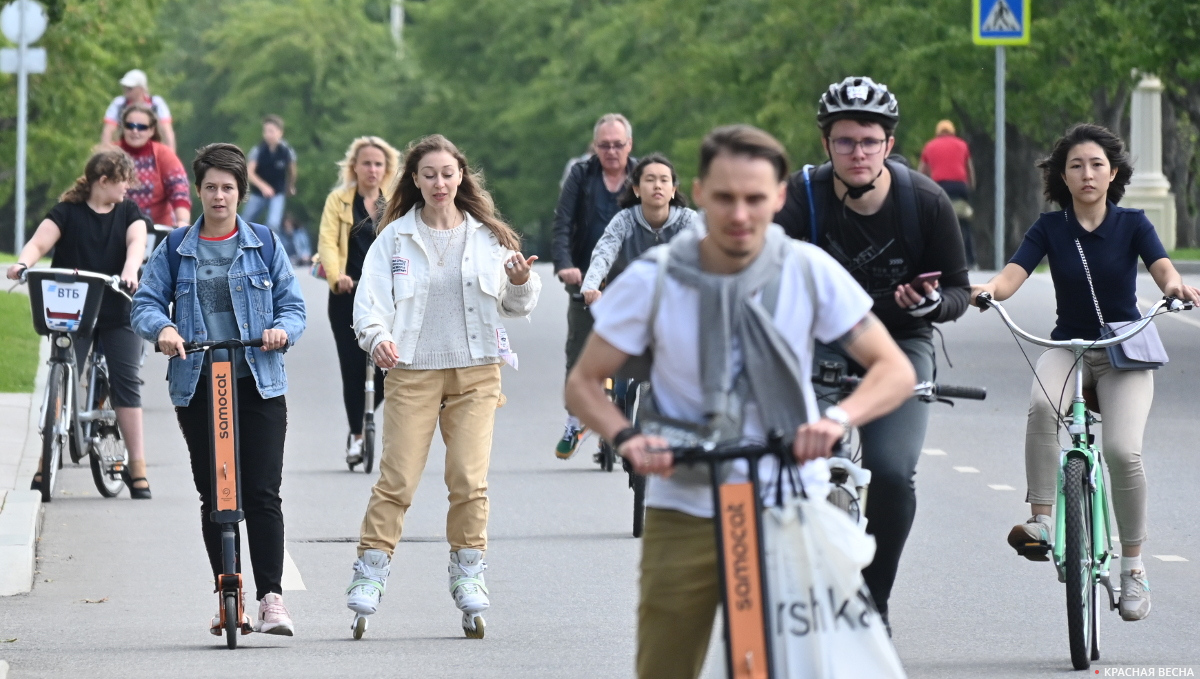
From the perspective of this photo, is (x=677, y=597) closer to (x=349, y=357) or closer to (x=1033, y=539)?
(x=1033, y=539)

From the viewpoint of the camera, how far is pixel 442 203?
27.3 ft

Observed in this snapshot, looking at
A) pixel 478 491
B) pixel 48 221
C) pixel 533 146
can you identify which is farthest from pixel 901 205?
pixel 533 146

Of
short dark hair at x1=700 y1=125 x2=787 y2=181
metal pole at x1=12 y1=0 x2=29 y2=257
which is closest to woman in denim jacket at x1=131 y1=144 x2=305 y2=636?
short dark hair at x1=700 y1=125 x2=787 y2=181

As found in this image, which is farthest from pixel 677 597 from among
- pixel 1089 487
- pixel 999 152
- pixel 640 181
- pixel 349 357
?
pixel 999 152

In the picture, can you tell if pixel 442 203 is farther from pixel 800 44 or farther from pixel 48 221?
pixel 800 44

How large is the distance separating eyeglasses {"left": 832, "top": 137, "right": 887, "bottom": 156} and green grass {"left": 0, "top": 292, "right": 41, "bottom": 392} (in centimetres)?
1076

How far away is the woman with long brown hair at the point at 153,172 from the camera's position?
14.4m

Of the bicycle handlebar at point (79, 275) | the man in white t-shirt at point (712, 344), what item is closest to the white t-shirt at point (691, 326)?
the man in white t-shirt at point (712, 344)

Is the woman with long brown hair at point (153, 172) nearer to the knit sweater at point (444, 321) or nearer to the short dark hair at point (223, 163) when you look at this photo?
the short dark hair at point (223, 163)

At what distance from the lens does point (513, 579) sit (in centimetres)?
973

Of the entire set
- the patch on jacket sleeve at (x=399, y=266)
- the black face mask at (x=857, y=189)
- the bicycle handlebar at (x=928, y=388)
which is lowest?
the bicycle handlebar at (x=928, y=388)

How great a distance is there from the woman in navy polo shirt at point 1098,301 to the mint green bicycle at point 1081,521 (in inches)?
6.6

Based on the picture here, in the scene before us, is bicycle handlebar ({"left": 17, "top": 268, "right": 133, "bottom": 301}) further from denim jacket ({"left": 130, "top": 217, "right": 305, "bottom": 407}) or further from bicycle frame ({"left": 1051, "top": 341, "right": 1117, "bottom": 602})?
bicycle frame ({"left": 1051, "top": 341, "right": 1117, "bottom": 602})

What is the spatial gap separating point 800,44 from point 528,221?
90.4 ft
